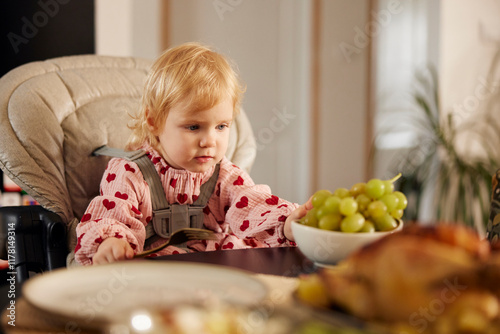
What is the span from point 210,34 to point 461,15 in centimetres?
168

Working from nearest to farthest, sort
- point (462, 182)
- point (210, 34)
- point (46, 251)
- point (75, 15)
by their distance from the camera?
point (46, 251) < point (75, 15) < point (462, 182) < point (210, 34)

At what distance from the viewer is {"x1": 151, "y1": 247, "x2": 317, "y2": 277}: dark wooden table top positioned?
786 mm

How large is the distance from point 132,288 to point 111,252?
0.41 metres

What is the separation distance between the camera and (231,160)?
1634 mm

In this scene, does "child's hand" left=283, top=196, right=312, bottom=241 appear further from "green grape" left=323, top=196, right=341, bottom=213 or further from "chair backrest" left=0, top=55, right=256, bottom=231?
"chair backrest" left=0, top=55, right=256, bottom=231

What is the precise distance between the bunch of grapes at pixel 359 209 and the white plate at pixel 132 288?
257 mm

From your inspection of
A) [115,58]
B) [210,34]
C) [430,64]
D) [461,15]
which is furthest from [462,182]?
[115,58]

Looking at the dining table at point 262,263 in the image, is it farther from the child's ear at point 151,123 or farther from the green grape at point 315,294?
the child's ear at point 151,123

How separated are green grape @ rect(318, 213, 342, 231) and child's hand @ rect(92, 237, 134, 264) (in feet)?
1.17

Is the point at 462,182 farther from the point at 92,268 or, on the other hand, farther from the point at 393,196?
the point at 92,268

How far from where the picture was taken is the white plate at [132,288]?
0.48 metres

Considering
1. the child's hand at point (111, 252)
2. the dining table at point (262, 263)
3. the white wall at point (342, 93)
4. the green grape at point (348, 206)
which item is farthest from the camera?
the white wall at point (342, 93)

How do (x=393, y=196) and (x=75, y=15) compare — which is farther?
(x=75, y=15)

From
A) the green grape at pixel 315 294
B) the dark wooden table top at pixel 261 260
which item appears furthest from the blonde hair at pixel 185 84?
the green grape at pixel 315 294
